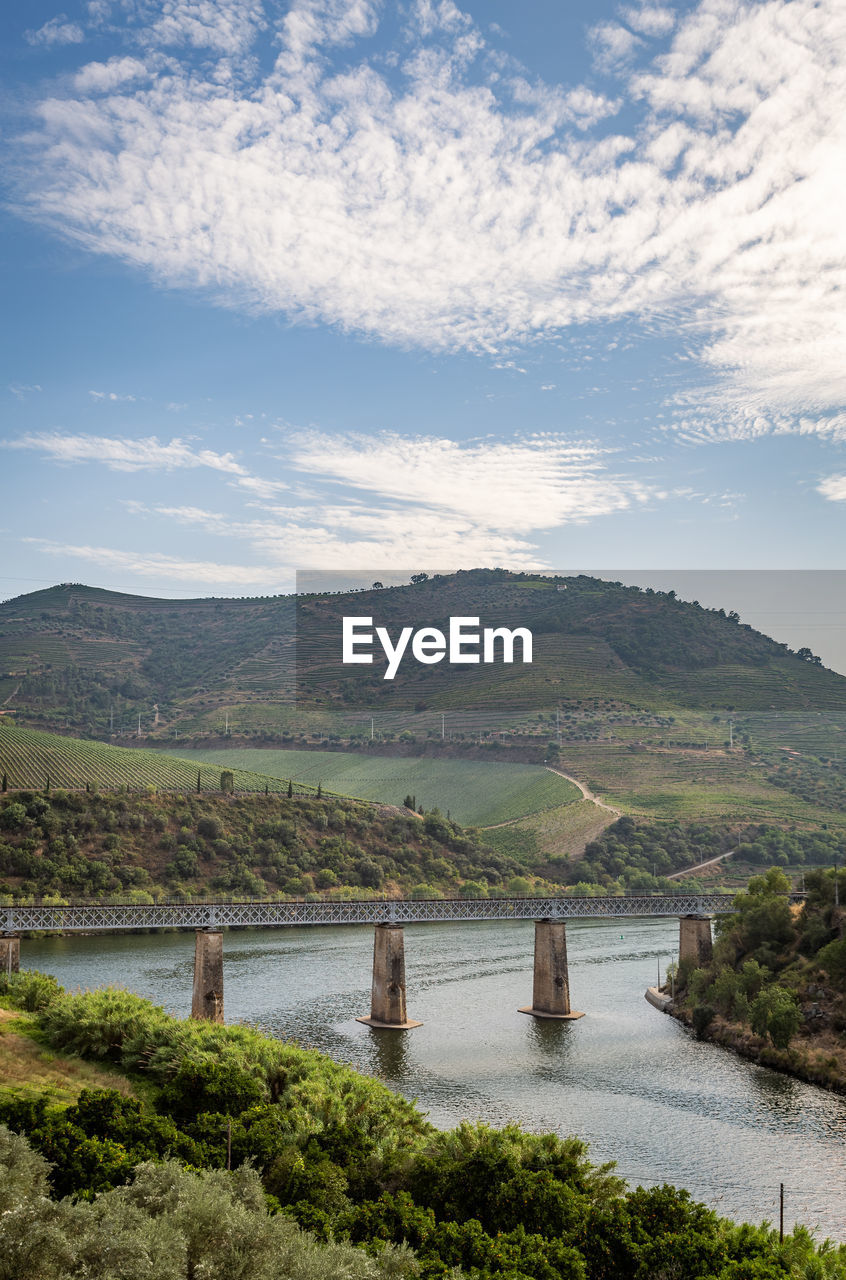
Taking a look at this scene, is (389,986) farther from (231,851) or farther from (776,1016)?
(231,851)

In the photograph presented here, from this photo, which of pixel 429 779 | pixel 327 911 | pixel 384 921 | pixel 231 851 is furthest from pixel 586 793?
pixel 384 921

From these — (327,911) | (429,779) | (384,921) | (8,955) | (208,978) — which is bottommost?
(208,978)

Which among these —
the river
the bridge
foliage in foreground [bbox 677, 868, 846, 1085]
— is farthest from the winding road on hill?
foliage in foreground [bbox 677, 868, 846, 1085]

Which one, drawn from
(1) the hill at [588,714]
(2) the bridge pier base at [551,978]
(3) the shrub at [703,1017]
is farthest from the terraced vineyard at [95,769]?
(3) the shrub at [703,1017]

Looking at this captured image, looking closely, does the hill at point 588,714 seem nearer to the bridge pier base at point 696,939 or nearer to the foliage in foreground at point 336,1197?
the bridge pier base at point 696,939

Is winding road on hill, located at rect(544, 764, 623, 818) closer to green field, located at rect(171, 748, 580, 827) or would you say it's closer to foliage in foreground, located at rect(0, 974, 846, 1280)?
green field, located at rect(171, 748, 580, 827)

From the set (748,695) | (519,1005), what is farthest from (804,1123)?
(748,695)
